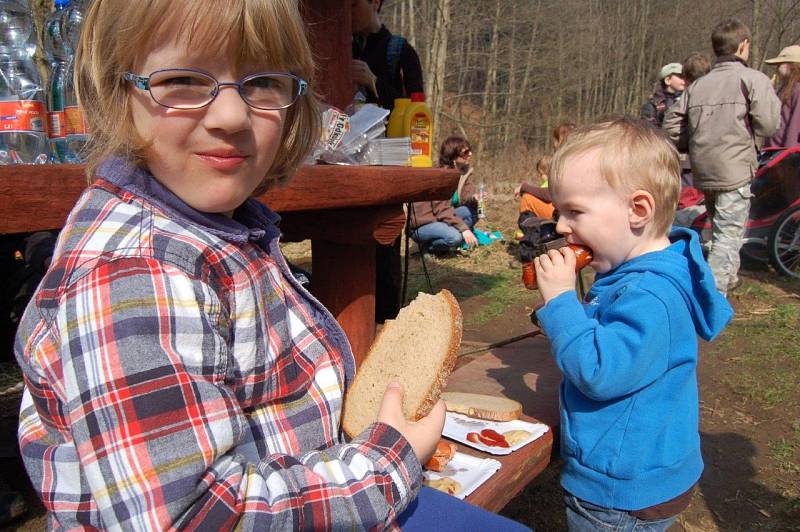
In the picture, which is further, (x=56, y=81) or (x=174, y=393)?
(x=56, y=81)

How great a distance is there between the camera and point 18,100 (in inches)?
62.7

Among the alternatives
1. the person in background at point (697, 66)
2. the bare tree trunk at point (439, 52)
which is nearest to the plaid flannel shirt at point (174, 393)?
the person in background at point (697, 66)

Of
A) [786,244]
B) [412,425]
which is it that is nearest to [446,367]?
[412,425]

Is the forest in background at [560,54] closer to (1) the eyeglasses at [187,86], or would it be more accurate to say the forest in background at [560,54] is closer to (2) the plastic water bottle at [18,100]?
(2) the plastic water bottle at [18,100]

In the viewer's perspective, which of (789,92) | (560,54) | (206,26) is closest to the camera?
(206,26)

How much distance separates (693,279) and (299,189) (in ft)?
3.80

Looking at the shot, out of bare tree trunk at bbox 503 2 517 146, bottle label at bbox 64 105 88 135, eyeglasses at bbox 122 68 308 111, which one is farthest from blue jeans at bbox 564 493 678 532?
bare tree trunk at bbox 503 2 517 146

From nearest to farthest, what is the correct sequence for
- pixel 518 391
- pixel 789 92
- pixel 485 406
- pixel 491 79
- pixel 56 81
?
pixel 56 81 → pixel 485 406 → pixel 518 391 → pixel 789 92 → pixel 491 79

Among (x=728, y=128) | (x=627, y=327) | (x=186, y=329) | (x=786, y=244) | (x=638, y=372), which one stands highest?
(x=186, y=329)

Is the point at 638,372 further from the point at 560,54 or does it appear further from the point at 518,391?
the point at 560,54

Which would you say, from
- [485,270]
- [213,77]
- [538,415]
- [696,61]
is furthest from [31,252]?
[696,61]

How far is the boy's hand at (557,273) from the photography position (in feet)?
5.74

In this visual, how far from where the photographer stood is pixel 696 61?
20.4 ft

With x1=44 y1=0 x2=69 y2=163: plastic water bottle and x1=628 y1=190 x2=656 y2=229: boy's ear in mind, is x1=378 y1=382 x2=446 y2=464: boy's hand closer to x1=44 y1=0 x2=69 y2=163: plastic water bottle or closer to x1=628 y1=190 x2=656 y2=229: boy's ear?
x1=628 y1=190 x2=656 y2=229: boy's ear
